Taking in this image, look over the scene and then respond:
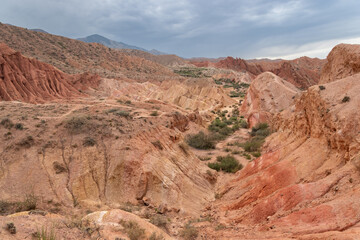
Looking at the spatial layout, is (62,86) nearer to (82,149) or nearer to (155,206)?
(82,149)

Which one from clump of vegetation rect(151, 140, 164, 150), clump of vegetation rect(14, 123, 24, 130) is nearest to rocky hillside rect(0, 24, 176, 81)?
clump of vegetation rect(14, 123, 24, 130)

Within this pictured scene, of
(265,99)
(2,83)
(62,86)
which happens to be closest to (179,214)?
(265,99)

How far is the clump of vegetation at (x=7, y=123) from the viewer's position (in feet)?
39.4

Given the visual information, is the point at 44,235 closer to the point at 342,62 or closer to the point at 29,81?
the point at 342,62

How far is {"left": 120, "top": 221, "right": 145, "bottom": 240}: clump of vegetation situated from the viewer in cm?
545

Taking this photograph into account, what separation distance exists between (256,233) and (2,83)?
31.7 m

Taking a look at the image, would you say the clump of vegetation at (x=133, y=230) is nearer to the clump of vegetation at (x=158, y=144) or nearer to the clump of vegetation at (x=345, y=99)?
the clump of vegetation at (x=158, y=144)

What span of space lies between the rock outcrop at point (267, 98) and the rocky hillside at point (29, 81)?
80.9ft

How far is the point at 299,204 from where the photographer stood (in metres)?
6.96

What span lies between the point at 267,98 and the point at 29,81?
30.4 metres

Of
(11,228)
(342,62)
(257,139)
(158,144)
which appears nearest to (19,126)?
(158,144)

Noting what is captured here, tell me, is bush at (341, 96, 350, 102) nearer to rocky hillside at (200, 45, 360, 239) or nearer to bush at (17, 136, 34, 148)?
rocky hillside at (200, 45, 360, 239)

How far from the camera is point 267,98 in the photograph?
95.0 ft

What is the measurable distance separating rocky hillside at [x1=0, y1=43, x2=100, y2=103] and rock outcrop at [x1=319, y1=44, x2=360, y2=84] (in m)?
29.8
